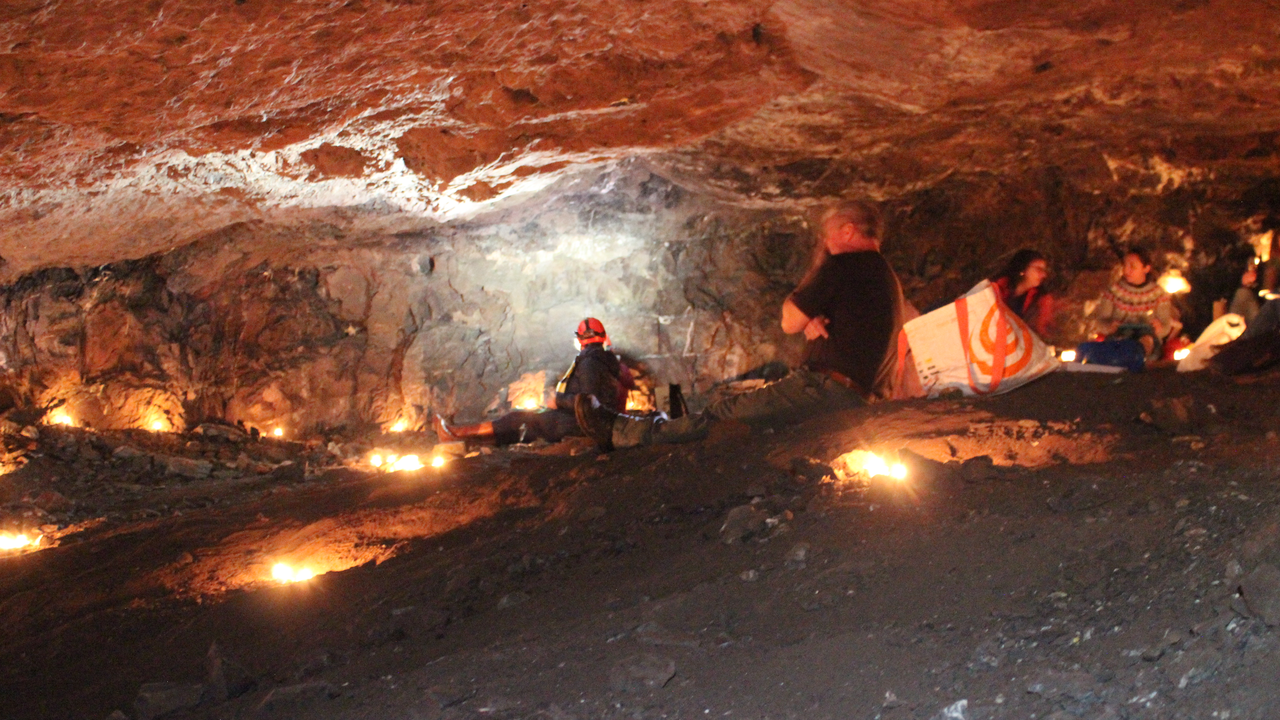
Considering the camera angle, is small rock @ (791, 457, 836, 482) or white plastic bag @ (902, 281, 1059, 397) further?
white plastic bag @ (902, 281, 1059, 397)

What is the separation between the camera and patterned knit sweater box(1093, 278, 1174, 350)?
8070 mm

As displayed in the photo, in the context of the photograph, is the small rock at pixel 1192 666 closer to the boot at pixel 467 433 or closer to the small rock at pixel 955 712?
the small rock at pixel 955 712

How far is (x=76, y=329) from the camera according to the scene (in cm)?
884

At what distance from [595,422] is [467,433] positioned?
2671mm

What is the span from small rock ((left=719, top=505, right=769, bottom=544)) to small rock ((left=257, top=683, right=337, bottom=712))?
61.4 inches

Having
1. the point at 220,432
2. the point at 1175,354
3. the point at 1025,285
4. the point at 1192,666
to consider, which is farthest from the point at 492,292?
the point at 1192,666

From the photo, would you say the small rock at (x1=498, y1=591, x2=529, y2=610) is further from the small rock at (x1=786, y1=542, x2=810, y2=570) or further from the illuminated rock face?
the illuminated rock face

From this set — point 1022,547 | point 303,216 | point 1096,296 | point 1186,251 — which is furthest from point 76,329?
point 1186,251

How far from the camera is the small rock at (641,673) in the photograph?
2504 mm

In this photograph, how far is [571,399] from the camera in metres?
8.62

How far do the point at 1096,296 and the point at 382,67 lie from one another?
26.5 feet

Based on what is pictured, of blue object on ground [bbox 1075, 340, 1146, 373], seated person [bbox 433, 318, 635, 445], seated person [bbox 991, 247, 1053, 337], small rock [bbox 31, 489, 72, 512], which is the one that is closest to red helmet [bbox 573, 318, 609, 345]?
seated person [bbox 433, 318, 635, 445]

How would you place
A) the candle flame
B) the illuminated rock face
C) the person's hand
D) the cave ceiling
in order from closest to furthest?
the cave ceiling
the illuminated rock face
the candle flame
the person's hand

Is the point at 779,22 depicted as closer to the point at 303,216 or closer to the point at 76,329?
the point at 303,216
